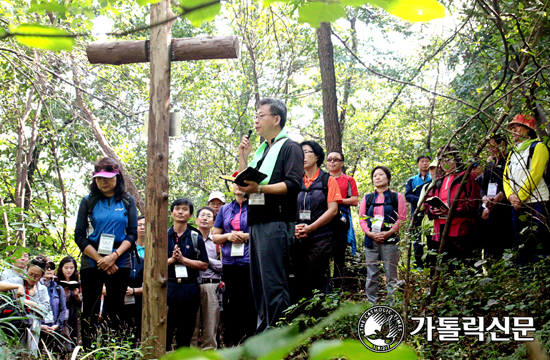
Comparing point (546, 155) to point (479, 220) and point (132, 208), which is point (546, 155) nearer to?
point (479, 220)

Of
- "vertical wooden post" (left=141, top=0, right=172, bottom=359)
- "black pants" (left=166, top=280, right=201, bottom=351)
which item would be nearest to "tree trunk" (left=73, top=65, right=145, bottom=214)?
"black pants" (left=166, top=280, right=201, bottom=351)

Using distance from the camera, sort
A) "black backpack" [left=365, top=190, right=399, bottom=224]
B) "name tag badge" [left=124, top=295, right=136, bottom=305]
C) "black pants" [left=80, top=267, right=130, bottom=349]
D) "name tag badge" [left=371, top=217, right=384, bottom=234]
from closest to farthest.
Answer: "black pants" [left=80, top=267, right=130, bottom=349] < "name tag badge" [left=124, top=295, right=136, bottom=305] < "name tag badge" [left=371, top=217, right=384, bottom=234] < "black backpack" [left=365, top=190, right=399, bottom=224]

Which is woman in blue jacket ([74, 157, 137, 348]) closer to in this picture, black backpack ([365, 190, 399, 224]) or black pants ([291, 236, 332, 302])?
black pants ([291, 236, 332, 302])

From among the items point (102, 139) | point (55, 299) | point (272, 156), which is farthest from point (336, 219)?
point (102, 139)

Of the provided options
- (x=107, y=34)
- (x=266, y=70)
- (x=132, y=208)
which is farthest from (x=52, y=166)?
(x=107, y=34)

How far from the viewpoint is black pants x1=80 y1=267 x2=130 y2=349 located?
443 cm

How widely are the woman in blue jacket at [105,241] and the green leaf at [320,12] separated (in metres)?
4.04

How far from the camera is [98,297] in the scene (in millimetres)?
4535

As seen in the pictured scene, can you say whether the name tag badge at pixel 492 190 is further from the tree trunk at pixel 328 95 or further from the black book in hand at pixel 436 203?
the tree trunk at pixel 328 95

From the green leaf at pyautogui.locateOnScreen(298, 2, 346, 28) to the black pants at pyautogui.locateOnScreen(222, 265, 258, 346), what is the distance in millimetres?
4388

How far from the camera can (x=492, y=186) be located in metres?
4.83

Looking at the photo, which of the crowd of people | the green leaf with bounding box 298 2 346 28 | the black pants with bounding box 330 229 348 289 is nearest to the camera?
the green leaf with bounding box 298 2 346 28

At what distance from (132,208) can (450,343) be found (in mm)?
3085

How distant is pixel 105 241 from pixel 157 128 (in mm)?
1195
